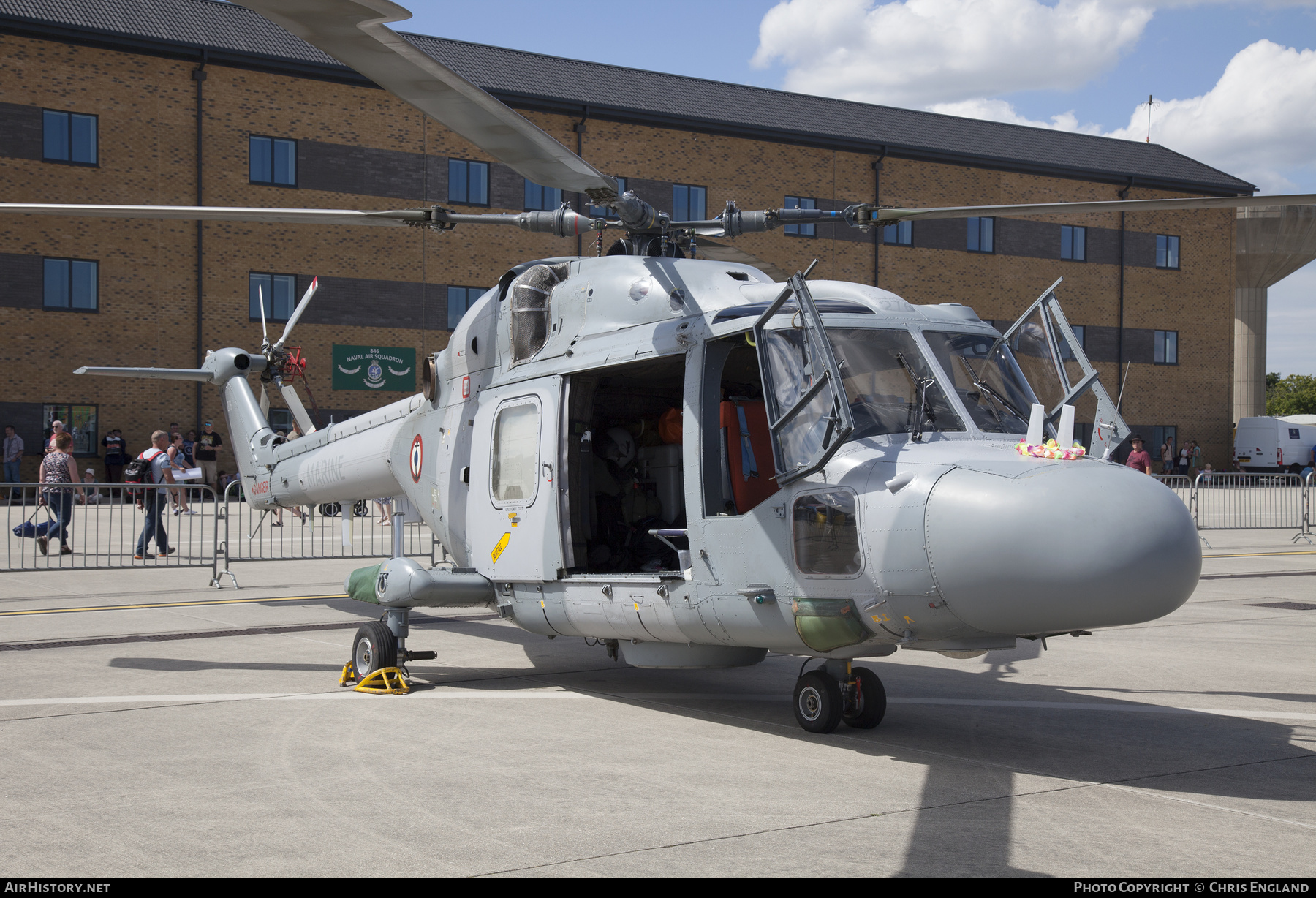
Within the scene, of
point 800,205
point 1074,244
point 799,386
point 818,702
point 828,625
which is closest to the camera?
point 828,625

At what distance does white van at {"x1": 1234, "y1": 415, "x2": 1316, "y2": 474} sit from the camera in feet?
157

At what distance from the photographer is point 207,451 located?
29.3 metres

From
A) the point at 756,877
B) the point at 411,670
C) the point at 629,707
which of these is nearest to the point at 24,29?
the point at 411,670

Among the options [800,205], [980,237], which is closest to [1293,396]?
[980,237]

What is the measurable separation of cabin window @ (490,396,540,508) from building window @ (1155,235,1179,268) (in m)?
45.0

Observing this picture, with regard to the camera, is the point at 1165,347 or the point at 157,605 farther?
the point at 1165,347

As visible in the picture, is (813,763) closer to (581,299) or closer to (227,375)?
(581,299)

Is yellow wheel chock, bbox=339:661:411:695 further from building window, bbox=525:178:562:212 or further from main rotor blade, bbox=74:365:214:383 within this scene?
building window, bbox=525:178:562:212

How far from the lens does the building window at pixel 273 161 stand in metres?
33.2

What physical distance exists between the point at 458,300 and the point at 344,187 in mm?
4734

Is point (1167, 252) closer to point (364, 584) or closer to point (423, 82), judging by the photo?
point (364, 584)

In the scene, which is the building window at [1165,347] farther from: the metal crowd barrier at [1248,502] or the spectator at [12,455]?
the spectator at [12,455]

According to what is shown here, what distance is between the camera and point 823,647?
6406 millimetres

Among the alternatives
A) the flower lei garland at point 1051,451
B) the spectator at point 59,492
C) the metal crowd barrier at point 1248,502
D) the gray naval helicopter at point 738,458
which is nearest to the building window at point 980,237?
the metal crowd barrier at point 1248,502
